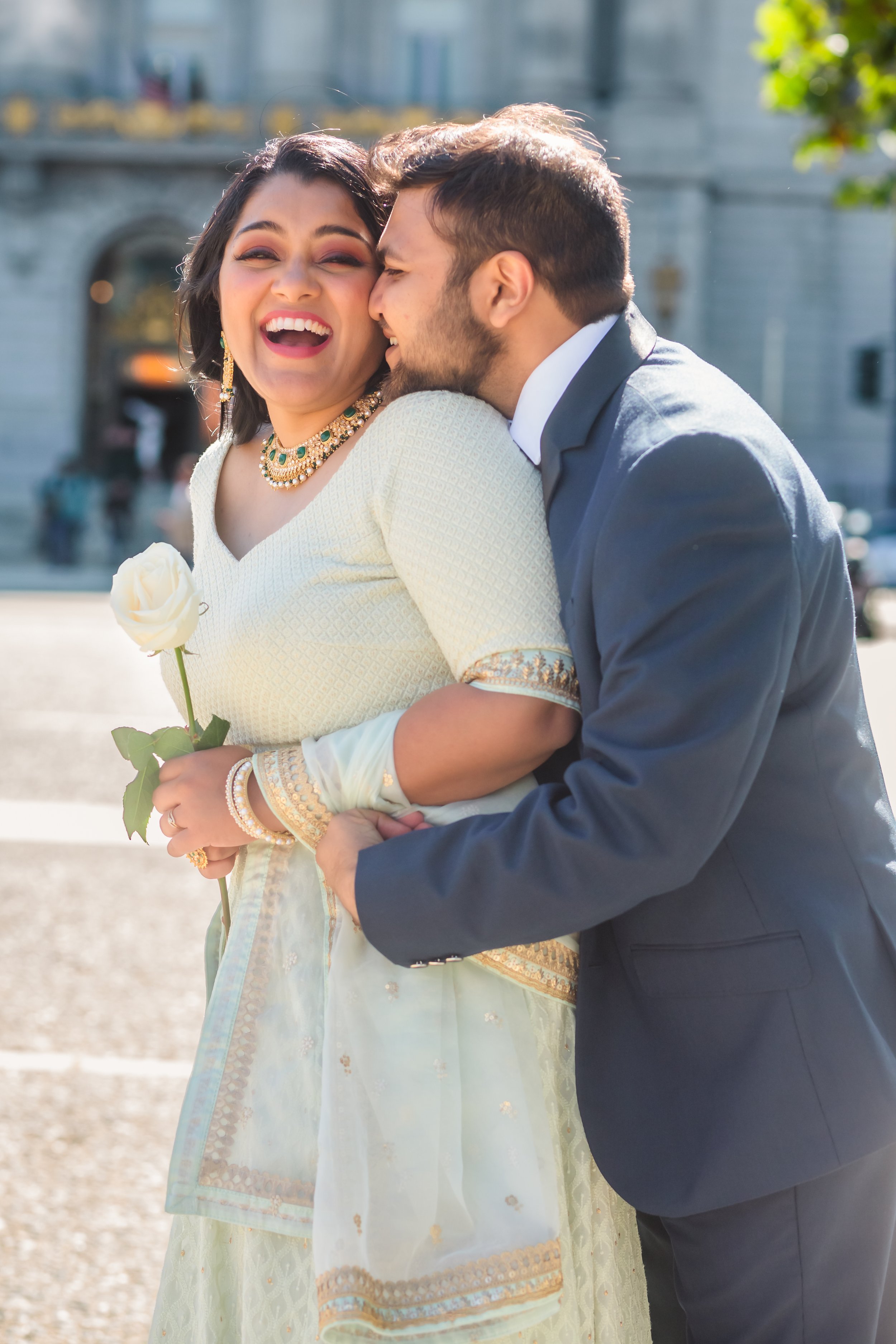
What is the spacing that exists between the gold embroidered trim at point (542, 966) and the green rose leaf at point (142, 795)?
55cm

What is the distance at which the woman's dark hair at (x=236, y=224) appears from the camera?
2164 millimetres

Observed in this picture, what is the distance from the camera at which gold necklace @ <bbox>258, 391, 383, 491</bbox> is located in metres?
2.16

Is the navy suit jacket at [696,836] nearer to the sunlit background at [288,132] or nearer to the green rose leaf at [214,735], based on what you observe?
the green rose leaf at [214,735]

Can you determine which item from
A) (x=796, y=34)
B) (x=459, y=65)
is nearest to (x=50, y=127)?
(x=459, y=65)

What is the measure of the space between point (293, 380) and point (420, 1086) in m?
1.06

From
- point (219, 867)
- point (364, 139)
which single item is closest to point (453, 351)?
point (219, 867)

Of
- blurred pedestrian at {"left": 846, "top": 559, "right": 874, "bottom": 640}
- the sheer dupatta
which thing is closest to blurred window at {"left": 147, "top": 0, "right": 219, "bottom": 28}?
blurred pedestrian at {"left": 846, "top": 559, "right": 874, "bottom": 640}

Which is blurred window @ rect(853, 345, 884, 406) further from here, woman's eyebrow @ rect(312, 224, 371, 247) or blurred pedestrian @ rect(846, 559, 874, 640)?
woman's eyebrow @ rect(312, 224, 371, 247)

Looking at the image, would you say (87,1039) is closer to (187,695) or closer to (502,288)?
(187,695)

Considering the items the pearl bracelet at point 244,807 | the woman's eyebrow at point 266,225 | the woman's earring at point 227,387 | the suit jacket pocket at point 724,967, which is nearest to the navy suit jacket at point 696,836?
the suit jacket pocket at point 724,967

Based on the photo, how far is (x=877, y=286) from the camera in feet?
103

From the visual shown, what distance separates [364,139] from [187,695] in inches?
1103

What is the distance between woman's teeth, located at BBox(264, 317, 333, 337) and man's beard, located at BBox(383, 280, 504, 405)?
A: 0.19 meters

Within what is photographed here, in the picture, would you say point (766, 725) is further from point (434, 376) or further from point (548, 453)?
point (434, 376)
